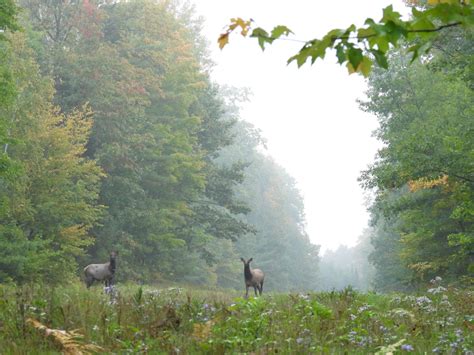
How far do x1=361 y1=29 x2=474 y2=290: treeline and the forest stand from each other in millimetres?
96

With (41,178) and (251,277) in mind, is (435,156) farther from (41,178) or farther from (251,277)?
(41,178)

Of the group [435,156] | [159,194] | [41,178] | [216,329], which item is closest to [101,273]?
[41,178]

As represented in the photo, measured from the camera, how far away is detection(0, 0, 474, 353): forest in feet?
20.9

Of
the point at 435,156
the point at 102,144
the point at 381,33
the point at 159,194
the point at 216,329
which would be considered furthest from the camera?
the point at 159,194

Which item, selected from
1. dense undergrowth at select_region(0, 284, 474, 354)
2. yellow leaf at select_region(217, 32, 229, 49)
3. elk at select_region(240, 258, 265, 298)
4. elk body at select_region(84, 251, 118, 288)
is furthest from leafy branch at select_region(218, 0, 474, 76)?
elk body at select_region(84, 251, 118, 288)

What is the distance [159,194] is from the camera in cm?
3422

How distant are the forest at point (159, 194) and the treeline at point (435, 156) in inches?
3.8

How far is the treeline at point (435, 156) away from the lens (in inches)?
687

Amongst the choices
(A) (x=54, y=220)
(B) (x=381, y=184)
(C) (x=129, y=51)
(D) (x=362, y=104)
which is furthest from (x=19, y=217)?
(D) (x=362, y=104)

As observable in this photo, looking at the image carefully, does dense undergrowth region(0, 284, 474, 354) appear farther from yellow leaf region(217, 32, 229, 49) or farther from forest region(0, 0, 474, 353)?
yellow leaf region(217, 32, 229, 49)

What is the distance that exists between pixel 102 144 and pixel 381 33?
27.1 m

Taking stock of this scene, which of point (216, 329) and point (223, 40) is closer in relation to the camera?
point (223, 40)

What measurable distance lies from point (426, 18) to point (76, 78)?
27.8 meters

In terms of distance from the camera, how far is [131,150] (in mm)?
28797
